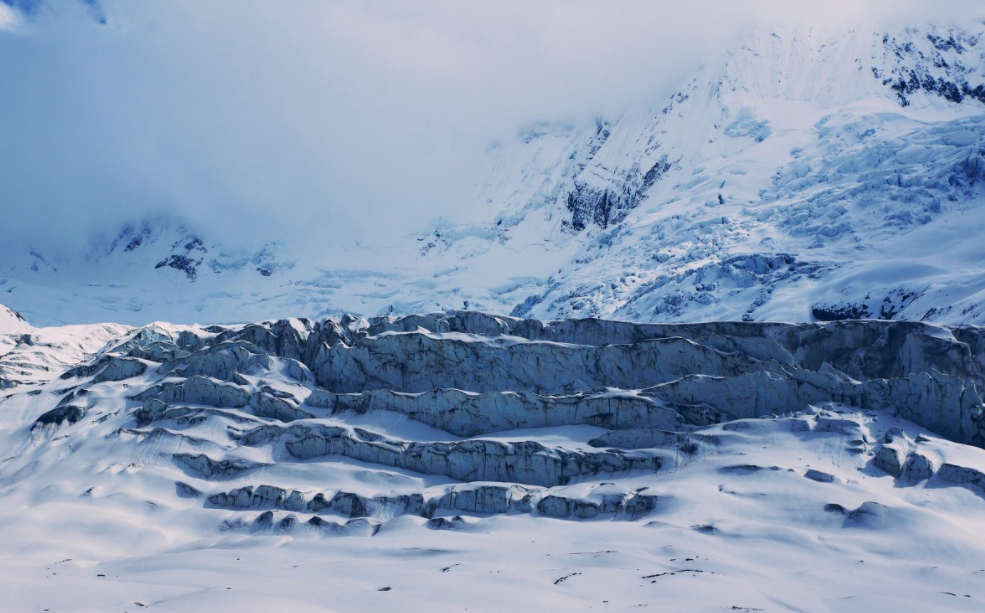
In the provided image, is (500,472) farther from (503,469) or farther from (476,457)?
(476,457)

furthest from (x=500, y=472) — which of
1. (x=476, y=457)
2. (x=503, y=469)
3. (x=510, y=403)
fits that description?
(x=510, y=403)

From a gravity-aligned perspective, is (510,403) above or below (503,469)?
above

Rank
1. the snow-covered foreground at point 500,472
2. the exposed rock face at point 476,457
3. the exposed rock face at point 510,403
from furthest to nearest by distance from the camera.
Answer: the exposed rock face at point 476,457
the exposed rock face at point 510,403
the snow-covered foreground at point 500,472

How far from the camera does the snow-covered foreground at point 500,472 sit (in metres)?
46.1

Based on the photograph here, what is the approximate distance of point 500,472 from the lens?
222 feet

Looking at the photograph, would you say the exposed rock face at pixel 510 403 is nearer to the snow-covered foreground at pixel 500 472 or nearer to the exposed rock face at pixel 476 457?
the exposed rock face at pixel 476 457

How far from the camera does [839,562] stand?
159 ft

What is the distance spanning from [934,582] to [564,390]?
126 ft

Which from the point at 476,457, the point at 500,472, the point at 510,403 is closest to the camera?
the point at 500,472

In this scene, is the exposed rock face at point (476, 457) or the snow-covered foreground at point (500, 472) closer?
the snow-covered foreground at point (500, 472)

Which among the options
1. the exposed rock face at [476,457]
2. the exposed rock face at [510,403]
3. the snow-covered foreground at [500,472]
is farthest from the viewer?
the exposed rock face at [476,457]

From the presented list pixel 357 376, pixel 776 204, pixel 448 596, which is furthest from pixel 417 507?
pixel 776 204

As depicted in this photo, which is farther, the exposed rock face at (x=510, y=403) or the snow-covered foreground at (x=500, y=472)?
the exposed rock face at (x=510, y=403)

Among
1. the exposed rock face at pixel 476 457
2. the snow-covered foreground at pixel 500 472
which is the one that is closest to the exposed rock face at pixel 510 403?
the exposed rock face at pixel 476 457
